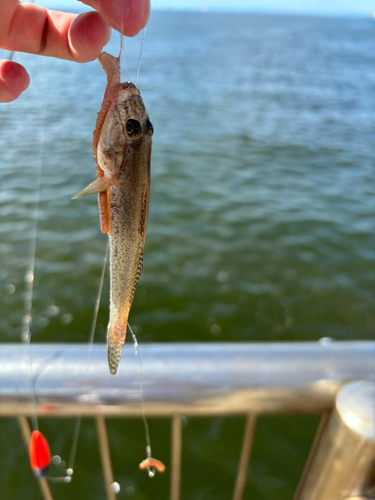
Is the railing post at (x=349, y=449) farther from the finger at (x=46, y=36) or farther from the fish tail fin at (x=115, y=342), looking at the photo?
the finger at (x=46, y=36)

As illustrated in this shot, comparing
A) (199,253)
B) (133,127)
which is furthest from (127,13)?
(199,253)

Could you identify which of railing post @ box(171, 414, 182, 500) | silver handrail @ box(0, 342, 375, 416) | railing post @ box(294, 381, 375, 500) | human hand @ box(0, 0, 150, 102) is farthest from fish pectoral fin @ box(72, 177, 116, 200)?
railing post @ box(294, 381, 375, 500)

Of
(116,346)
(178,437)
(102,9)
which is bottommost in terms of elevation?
(178,437)

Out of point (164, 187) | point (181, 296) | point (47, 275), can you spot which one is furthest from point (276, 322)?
point (164, 187)

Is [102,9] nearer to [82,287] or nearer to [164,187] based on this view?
[82,287]

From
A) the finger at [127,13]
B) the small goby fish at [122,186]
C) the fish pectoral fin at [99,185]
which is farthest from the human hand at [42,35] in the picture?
the fish pectoral fin at [99,185]

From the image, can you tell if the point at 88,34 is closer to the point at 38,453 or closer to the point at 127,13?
the point at 127,13
